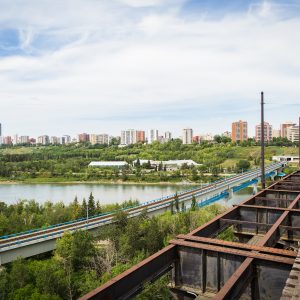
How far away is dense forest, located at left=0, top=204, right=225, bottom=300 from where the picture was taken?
1041 centimetres

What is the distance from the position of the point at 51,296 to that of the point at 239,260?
8.88 m

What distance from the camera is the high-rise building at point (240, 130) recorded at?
7744 centimetres

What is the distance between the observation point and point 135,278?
2.32 metres

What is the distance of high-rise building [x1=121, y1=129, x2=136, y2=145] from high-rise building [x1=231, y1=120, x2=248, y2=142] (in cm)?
3461

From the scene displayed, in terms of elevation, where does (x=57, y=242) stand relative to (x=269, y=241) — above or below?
below

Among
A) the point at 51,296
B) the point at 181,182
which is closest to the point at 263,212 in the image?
the point at 51,296

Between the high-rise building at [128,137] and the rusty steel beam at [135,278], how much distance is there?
99.5 m

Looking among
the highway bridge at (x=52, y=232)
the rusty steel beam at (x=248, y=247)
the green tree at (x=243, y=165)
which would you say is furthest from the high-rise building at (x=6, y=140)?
the rusty steel beam at (x=248, y=247)

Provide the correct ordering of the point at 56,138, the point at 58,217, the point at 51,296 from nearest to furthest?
the point at 51,296 → the point at 58,217 → the point at 56,138

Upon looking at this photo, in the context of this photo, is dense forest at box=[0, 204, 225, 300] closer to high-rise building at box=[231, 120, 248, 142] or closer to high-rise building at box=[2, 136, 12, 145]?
high-rise building at box=[231, 120, 248, 142]

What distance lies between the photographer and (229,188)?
90.8 ft

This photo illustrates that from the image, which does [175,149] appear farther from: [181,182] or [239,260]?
[239,260]

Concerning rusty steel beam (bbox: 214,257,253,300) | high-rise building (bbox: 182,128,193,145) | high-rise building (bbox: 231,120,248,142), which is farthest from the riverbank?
high-rise building (bbox: 182,128,193,145)

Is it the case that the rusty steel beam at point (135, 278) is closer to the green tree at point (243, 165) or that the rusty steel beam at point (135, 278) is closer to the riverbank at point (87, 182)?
the riverbank at point (87, 182)
